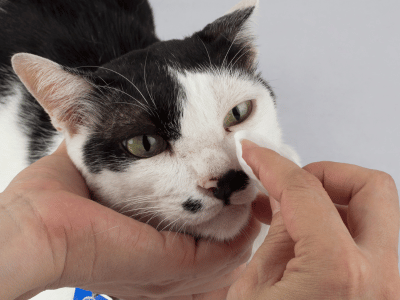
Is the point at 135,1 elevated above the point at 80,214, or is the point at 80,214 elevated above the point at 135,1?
the point at 135,1

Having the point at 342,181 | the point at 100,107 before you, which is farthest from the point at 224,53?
the point at 342,181

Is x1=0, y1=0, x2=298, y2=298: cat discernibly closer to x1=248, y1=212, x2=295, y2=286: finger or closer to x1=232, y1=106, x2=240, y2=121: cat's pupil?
x1=232, y1=106, x2=240, y2=121: cat's pupil

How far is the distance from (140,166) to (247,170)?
31cm

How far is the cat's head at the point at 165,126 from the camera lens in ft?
2.45

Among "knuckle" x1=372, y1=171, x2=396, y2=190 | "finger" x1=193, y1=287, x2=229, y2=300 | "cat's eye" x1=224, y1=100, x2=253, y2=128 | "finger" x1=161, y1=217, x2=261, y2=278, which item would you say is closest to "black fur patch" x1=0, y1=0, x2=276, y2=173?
"cat's eye" x1=224, y1=100, x2=253, y2=128

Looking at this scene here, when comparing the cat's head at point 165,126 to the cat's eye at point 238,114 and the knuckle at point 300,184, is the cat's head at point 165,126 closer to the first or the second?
the cat's eye at point 238,114

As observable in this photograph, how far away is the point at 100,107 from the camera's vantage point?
3.05 ft

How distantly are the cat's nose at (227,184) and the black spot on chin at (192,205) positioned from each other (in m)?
0.04

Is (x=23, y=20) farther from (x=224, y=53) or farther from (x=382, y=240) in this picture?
(x=382, y=240)

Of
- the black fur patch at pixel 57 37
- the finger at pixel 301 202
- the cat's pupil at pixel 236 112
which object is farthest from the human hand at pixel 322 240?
the black fur patch at pixel 57 37

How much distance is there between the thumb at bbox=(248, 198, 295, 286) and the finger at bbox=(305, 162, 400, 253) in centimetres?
13

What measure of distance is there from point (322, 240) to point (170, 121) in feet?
1.54

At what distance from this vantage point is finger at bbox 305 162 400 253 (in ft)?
1.78

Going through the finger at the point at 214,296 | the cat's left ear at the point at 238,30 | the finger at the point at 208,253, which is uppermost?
the cat's left ear at the point at 238,30
